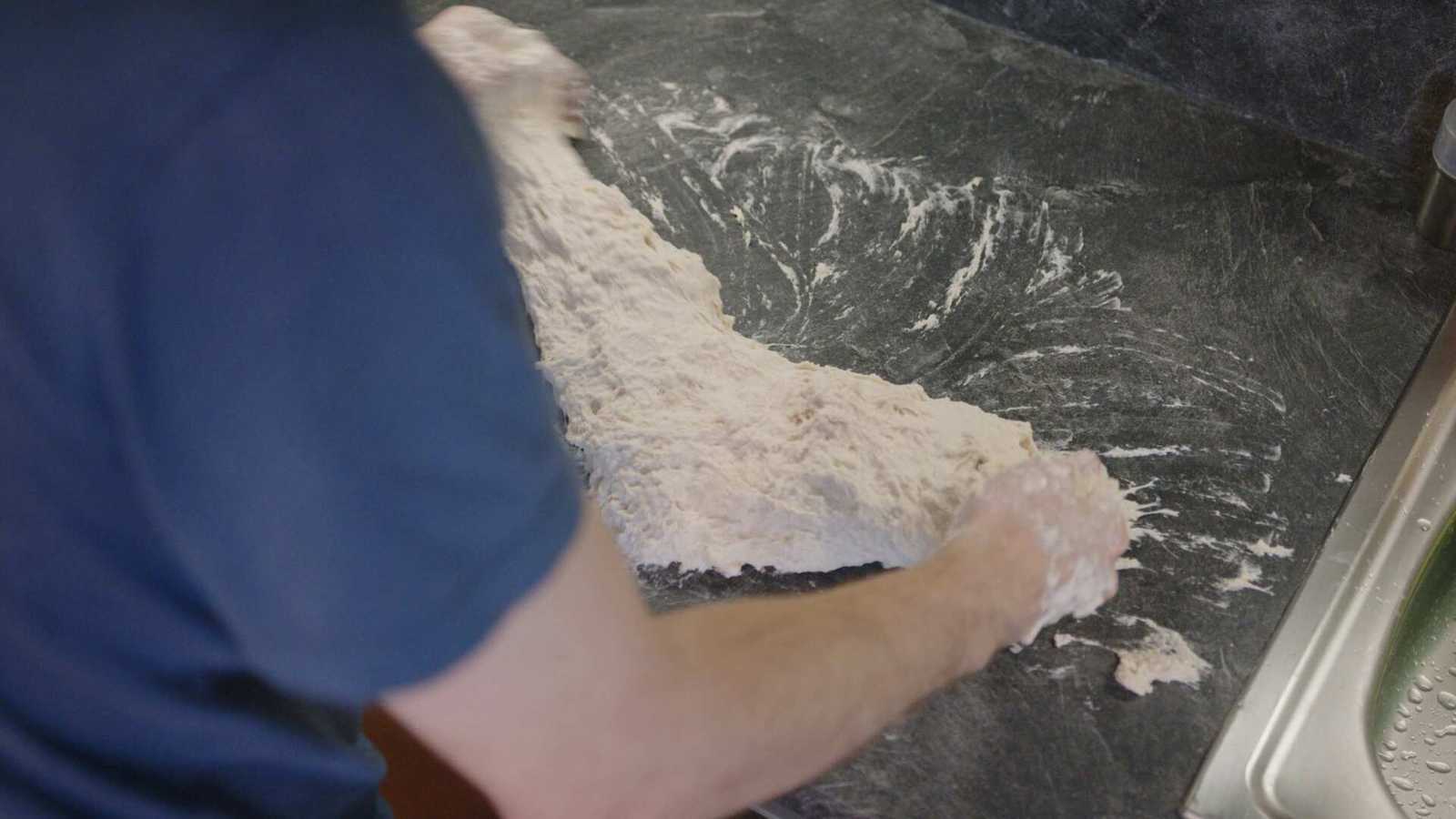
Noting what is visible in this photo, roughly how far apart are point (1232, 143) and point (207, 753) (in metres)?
1.30

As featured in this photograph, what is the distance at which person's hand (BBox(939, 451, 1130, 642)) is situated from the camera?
943 mm

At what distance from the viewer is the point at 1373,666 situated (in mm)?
1022

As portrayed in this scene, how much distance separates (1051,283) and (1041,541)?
0.43m

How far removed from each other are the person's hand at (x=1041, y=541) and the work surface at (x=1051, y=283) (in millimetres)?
49

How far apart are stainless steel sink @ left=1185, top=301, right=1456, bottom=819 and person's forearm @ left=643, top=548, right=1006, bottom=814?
242 millimetres

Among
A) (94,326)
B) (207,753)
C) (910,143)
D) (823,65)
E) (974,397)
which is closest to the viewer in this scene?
(94,326)

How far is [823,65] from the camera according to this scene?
1.62 meters

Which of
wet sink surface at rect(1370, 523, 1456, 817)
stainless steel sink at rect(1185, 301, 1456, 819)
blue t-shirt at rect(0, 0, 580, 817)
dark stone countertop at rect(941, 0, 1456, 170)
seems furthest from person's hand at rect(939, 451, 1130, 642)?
dark stone countertop at rect(941, 0, 1456, 170)

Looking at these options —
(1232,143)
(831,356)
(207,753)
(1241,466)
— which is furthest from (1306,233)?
(207,753)

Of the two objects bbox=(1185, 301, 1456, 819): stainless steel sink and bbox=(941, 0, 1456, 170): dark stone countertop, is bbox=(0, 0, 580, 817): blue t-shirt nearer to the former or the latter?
bbox=(1185, 301, 1456, 819): stainless steel sink

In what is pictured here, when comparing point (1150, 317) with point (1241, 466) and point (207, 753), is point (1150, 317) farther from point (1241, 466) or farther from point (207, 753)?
point (207, 753)

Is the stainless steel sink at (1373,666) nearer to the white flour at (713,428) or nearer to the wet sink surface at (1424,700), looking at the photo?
the wet sink surface at (1424,700)

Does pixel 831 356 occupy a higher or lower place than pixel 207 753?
lower

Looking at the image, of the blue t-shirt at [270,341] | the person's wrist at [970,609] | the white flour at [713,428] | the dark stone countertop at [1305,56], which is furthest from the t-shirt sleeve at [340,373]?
the dark stone countertop at [1305,56]
